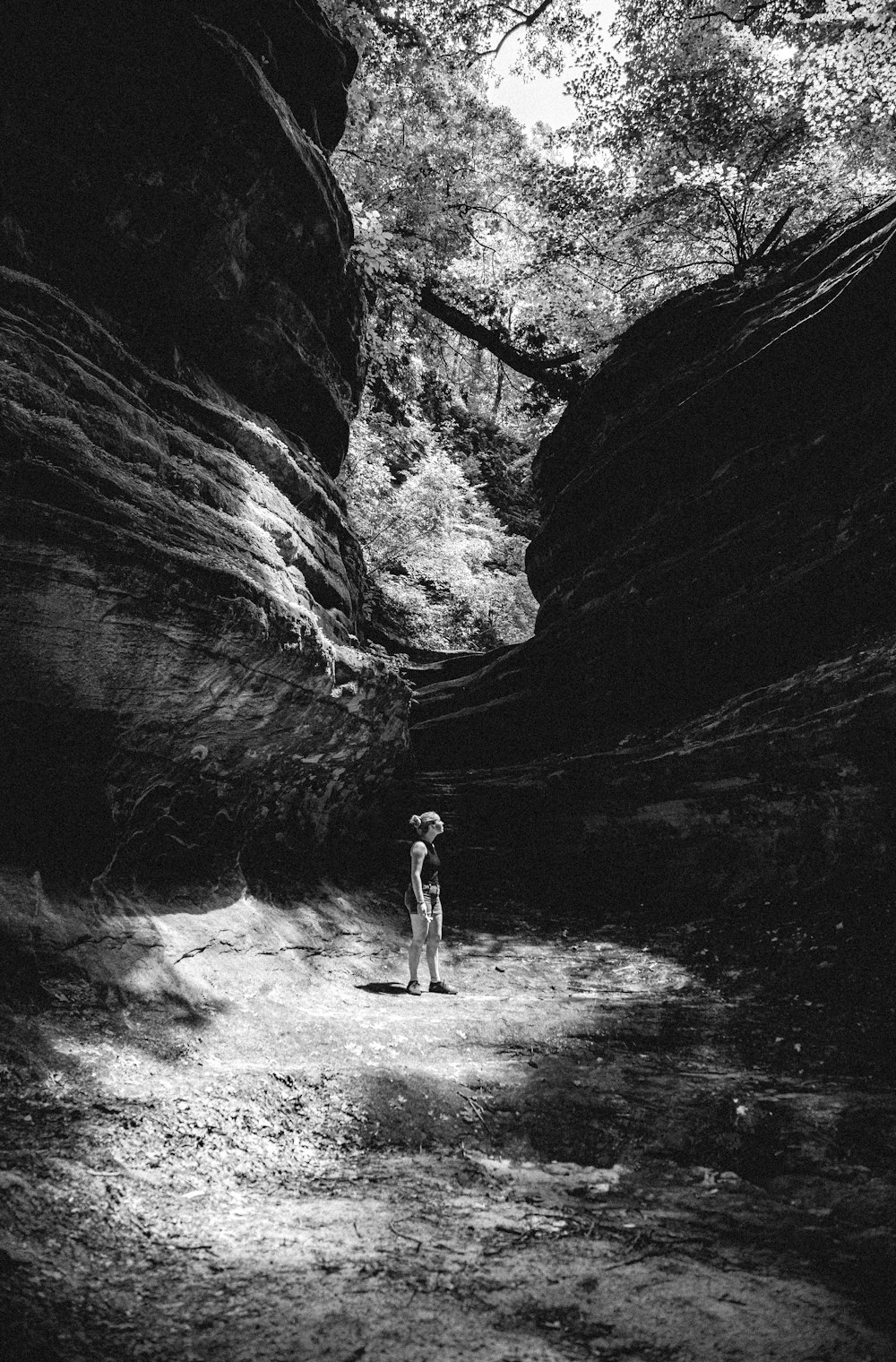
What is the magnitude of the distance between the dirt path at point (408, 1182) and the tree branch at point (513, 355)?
1811 cm

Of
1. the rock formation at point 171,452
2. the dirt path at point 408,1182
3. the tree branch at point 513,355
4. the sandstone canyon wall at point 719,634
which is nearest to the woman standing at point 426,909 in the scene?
the dirt path at point 408,1182

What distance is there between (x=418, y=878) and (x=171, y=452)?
518cm

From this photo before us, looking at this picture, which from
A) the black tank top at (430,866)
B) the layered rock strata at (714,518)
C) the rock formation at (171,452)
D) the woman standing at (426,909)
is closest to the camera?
the rock formation at (171,452)

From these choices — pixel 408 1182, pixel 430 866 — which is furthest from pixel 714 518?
pixel 408 1182

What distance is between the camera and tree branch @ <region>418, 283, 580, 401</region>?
19.1 meters

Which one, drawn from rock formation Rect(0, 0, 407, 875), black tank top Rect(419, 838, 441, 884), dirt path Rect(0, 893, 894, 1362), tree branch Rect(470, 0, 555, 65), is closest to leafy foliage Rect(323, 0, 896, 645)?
tree branch Rect(470, 0, 555, 65)

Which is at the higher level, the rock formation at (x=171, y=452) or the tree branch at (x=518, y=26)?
the tree branch at (x=518, y=26)

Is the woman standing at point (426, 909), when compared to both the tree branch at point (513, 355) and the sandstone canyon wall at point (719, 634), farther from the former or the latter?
the tree branch at point (513, 355)

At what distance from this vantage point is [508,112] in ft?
52.8

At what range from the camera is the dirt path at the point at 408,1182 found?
2439 millimetres

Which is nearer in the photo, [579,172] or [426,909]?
[426,909]

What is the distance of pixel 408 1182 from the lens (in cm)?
362

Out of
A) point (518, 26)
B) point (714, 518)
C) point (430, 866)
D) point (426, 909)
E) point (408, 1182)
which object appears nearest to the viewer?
point (408, 1182)

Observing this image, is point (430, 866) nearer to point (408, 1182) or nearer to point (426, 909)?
point (426, 909)
